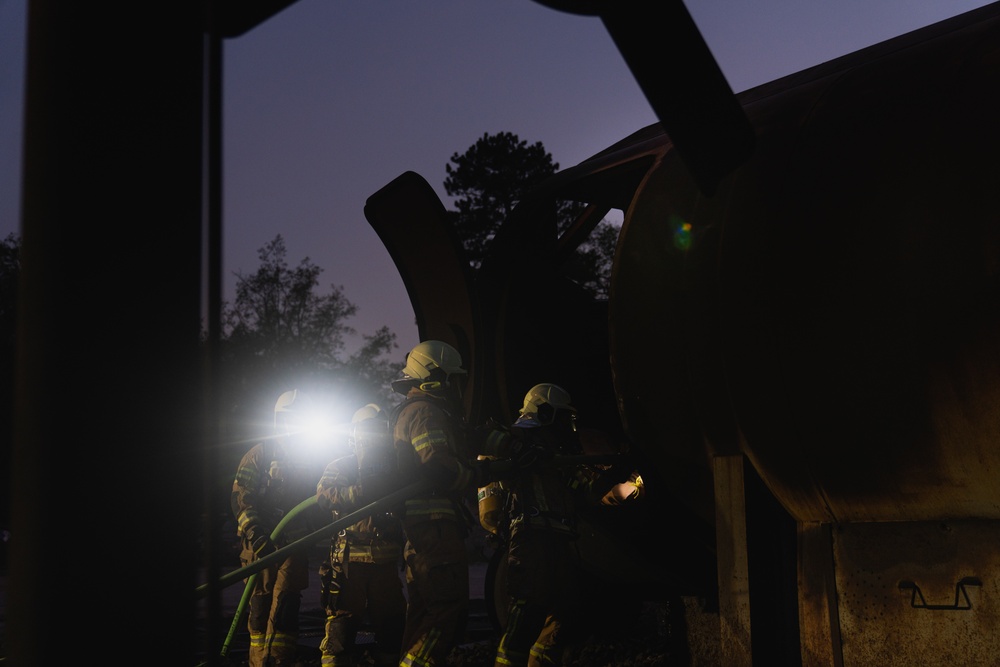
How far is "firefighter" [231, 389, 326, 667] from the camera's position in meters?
7.13

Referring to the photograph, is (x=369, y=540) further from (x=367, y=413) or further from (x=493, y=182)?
(x=493, y=182)

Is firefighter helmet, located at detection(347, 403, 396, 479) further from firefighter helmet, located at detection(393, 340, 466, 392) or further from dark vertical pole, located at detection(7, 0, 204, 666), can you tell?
dark vertical pole, located at detection(7, 0, 204, 666)

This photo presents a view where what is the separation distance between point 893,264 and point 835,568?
127 cm

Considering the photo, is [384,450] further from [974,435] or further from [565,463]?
[974,435]

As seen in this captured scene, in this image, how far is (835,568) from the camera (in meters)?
3.85

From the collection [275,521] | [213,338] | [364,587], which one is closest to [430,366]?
[364,587]

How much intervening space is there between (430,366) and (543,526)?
1.39 meters

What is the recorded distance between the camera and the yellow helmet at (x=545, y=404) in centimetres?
646

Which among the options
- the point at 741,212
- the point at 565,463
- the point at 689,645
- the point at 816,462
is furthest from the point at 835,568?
the point at 565,463

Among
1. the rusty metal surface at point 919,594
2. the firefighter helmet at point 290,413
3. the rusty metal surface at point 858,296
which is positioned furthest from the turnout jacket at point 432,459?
the rusty metal surface at point 919,594

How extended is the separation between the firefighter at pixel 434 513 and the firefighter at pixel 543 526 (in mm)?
476

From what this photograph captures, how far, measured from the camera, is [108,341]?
178 cm

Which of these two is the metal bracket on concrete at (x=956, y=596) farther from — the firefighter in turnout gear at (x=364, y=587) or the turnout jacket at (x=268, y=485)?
the turnout jacket at (x=268, y=485)

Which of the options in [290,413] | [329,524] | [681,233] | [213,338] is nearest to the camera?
Result: [213,338]
